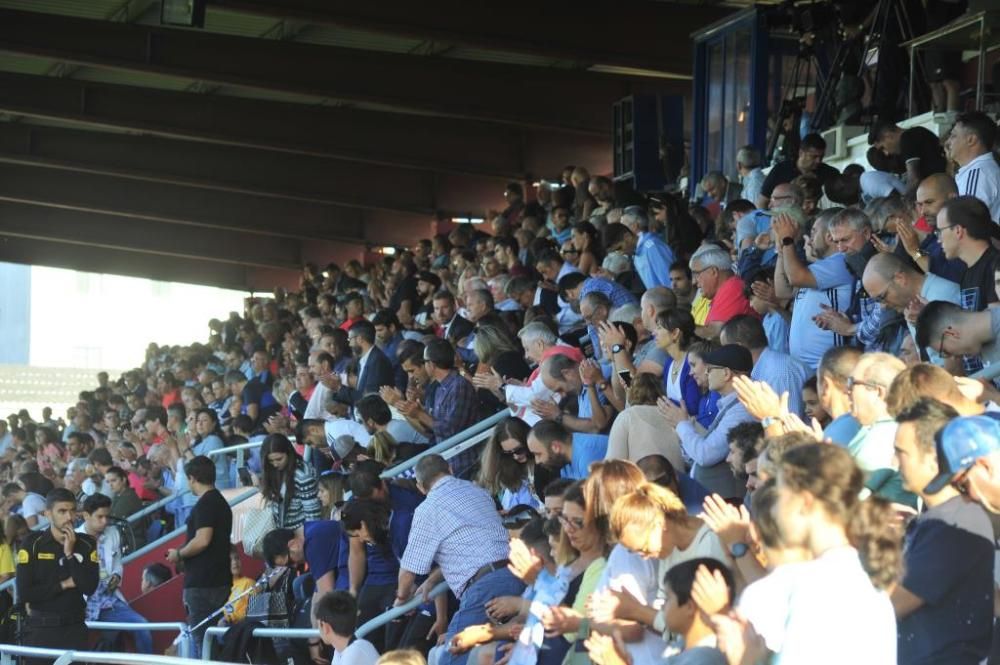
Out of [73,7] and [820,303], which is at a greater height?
[73,7]

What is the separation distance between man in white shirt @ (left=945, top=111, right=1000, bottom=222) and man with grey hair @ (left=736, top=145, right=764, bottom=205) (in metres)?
3.62

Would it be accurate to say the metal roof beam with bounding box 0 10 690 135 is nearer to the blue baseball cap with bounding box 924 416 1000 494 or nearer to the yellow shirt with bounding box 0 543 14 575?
the yellow shirt with bounding box 0 543 14 575

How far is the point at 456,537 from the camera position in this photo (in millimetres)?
8156

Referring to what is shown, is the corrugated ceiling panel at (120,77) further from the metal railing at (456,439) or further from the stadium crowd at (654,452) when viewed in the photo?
the metal railing at (456,439)

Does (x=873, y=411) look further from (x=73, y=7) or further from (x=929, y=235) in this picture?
(x=73, y=7)

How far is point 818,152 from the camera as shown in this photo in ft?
36.1

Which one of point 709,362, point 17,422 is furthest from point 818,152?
point 17,422

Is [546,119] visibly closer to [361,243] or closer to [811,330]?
[361,243]

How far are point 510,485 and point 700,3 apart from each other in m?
11.0

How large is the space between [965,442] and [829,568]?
0.62 metres

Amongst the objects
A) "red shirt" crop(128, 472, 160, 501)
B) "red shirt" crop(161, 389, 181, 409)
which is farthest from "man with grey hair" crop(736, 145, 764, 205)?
"red shirt" crop(161, 389, 181, 409)

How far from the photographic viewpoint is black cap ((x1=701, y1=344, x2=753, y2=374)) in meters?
7.16

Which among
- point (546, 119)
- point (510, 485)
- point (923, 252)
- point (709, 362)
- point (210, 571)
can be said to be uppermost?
point (546, 119)

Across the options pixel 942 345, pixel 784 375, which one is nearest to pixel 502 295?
pixel 784 375
